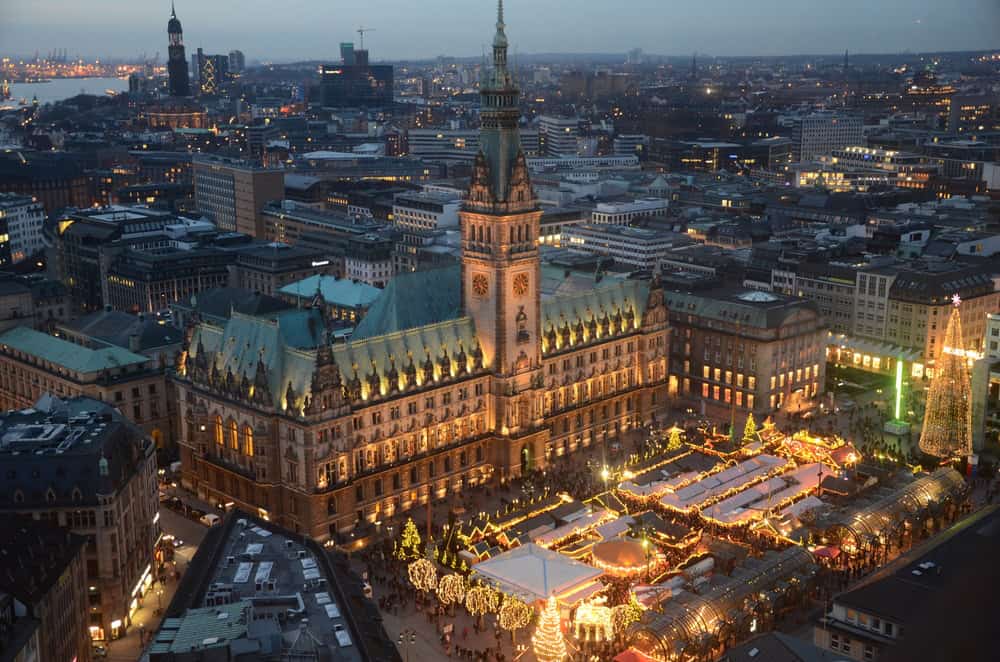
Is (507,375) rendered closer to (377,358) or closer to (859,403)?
(377,358)

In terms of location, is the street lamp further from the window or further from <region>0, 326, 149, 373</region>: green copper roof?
<region>0, 326, 149, 373</region>: green copper roof

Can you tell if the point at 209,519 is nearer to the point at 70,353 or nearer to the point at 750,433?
the point at 70,353

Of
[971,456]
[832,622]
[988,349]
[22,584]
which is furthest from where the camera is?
[988,349]

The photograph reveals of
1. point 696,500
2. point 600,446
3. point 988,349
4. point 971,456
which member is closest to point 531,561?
point 696,500

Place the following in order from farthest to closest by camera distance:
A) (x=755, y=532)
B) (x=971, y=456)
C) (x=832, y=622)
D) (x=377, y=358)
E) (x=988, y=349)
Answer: (x=988, y=349) → (x=971, y=456) → (x=377, y=358) → (x=755, y=532) → (x=832, y=622)

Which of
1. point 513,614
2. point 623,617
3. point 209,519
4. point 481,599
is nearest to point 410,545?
point 481,599

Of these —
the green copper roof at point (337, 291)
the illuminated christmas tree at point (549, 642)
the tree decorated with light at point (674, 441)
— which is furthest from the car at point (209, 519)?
the green copper roof at point (337, 291)

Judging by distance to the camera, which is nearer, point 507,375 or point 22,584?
point 22,584
